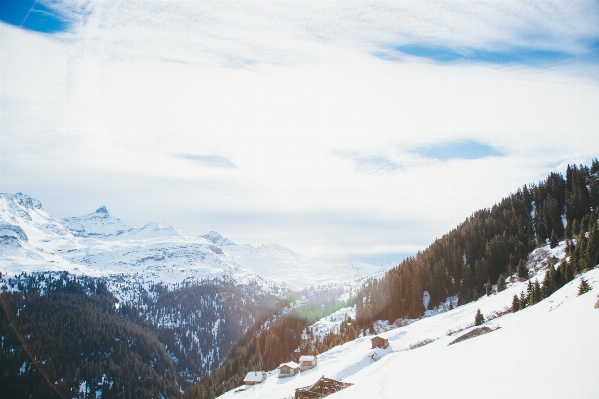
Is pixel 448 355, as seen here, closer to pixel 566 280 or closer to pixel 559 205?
pixel 566 280

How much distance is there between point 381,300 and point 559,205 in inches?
2380

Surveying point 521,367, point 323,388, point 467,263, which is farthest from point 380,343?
point 467,263

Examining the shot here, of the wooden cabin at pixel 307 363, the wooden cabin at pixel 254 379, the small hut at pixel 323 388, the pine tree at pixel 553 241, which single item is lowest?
the wooden cabin at pixel 254 379

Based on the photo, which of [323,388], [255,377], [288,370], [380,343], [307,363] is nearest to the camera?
[323,388]

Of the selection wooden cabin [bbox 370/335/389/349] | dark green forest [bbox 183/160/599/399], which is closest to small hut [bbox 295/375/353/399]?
wooden cabin [bbox 370/335/389/349]

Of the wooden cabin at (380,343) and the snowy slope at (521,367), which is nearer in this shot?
the snowy slope at (521,367)

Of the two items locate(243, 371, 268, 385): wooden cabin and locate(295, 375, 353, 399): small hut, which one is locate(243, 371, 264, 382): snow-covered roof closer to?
locate(243, 371, 268, 385): wooden cabin

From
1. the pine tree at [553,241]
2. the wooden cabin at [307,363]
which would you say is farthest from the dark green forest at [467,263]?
the wooden cabin at [307,363]

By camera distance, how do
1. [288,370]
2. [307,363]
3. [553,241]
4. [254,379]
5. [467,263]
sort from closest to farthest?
[307,363]
[288,370]
[254,379]
[553,241]
[467,263]

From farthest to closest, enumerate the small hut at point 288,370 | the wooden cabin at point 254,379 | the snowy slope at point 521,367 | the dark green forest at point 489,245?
the dark green forest at point 489,245 < the wooden cabin at point 254,379 < the small hut at point 288,370 < the snowy slope at point 521,367

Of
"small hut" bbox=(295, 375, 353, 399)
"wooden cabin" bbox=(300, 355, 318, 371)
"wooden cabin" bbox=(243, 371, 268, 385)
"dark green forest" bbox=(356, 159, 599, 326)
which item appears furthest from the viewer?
"dark green forest" bbox=(356, 159, 599, 326)

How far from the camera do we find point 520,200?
386 ft

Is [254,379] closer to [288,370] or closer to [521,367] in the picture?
[288,370]

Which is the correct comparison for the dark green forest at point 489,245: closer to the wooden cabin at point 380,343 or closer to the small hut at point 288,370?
the wooden cabin at point 380,343
